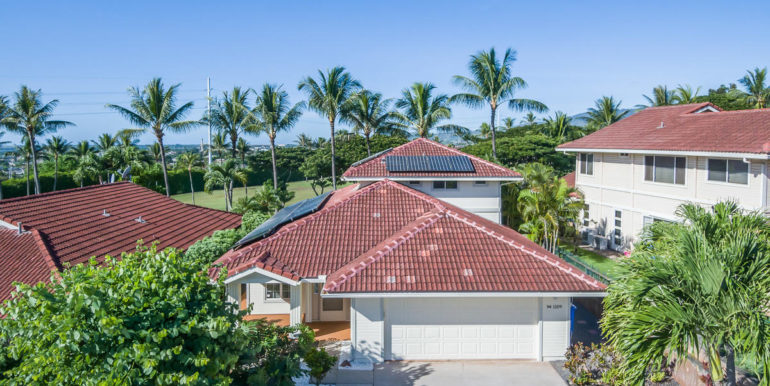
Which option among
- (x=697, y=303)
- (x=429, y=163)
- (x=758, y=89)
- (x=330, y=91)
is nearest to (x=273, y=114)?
(x=330, y=91)

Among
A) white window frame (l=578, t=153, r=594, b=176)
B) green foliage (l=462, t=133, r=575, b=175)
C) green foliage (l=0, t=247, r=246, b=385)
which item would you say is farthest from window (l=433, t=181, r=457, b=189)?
green foliage (l=462, t=133, r=575, b=175)

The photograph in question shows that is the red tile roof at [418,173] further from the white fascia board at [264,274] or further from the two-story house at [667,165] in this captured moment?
the white fascia board at [264,274]

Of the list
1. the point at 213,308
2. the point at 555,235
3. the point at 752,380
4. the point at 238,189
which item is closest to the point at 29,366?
the point at 213,308

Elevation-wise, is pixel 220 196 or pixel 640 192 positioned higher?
pixel 640 192

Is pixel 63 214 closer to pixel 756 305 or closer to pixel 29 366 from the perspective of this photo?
pixel 29 366

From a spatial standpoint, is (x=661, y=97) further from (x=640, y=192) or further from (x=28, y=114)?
(x=28, y=114)

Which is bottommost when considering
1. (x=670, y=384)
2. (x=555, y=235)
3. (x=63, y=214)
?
(x=670, y=384)
